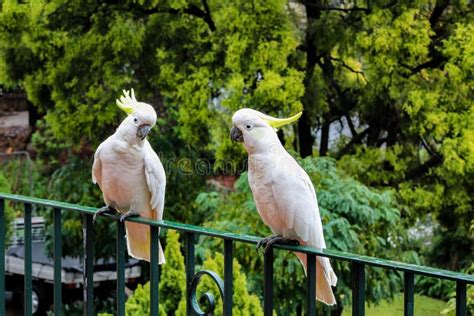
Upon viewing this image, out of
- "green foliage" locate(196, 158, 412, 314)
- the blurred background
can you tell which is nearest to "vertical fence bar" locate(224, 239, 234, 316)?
"green foliage" locate(196, 158, 412, 314)

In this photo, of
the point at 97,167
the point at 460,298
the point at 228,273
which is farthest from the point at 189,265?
the point at 97,167

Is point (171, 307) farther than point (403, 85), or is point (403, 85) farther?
point (403, 85)

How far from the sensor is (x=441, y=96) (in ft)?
20.2

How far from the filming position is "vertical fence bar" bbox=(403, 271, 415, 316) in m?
1.06

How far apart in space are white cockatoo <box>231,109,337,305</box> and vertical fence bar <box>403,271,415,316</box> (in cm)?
59

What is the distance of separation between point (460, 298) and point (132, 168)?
53.9 inches

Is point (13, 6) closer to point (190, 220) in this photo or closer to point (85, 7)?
point (85, 7)

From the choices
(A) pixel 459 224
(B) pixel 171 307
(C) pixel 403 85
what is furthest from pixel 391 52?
(B) pixel 171 307

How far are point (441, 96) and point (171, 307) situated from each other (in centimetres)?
330

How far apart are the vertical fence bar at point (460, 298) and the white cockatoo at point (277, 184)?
0.65 meters

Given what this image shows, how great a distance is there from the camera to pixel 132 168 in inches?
88.5

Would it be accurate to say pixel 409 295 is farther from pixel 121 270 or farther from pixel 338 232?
pixel 338 232

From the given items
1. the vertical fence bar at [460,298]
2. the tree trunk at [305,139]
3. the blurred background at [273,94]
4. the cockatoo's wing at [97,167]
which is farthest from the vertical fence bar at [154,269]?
the tree trunk at [305,139]

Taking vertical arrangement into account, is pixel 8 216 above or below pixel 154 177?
below
